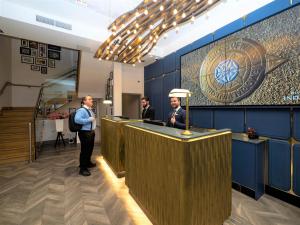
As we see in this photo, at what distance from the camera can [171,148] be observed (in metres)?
1.67

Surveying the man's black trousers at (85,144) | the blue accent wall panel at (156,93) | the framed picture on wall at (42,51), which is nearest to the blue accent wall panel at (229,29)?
the blue accent wall panel at (156,93)

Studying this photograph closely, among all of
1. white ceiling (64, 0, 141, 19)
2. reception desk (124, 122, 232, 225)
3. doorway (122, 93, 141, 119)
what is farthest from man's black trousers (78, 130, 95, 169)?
doorway (122, 93, 141, 119)

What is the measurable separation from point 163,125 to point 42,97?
22.0 feet

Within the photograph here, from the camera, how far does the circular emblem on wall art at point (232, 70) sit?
3145mm

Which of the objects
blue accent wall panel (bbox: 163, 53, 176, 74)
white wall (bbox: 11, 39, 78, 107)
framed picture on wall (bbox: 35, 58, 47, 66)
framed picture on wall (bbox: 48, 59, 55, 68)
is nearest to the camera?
blue accent wall panel (bbox: 163, 53, 176, 74)

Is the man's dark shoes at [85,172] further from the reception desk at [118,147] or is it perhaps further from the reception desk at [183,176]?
the reception desk at [183,176]

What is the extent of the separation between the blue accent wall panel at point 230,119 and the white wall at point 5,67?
792 cm

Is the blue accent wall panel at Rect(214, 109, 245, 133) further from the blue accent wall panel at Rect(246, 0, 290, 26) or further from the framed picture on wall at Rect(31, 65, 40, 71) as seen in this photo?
the framed picture on wall at Rect(31, 65, 40, 71)

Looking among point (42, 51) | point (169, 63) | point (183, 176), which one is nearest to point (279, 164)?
point (183, 176)

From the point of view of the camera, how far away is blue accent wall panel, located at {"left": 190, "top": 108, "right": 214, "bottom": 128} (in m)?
4.22

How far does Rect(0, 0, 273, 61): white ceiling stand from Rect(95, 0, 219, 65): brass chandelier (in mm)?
735

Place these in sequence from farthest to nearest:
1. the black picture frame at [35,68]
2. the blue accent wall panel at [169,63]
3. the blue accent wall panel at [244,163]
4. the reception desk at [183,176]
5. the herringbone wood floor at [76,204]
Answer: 1. the black picture frame at [35,68]
2. the blue accent wall panel at [169,63]
3. the blue accent wall panel at [244,163]
4. the herringbone wood floor at [76,204]
5. the reception desk at [183,176]

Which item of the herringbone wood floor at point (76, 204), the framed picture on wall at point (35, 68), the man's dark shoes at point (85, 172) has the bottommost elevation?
the herringbone wood floor at point (76, 204)

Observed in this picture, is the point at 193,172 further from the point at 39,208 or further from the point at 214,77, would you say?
the point at 214,77
